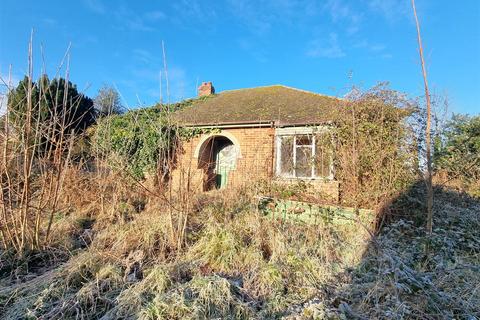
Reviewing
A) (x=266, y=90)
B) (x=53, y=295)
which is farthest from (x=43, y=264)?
(x=266, y=90)

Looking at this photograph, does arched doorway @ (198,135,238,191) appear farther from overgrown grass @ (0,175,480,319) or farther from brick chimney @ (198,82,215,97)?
overgrown grass @ (0,175,480,319)

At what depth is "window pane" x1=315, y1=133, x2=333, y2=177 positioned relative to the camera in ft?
29.7

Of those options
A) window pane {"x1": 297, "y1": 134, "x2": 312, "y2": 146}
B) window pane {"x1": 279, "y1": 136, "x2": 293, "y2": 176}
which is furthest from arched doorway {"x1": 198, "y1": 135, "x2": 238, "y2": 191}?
window pane {"x1": 297, "y1": 134, "x2": 312, "y2": 146}

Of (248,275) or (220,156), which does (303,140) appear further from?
(248,275)

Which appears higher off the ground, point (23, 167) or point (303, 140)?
point (303, 140)

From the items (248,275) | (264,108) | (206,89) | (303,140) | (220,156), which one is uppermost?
Result: (206,89)

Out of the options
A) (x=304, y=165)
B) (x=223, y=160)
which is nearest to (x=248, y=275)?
(x=304, y=165)

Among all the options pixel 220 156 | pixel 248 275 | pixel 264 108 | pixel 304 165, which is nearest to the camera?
pixel 248 275

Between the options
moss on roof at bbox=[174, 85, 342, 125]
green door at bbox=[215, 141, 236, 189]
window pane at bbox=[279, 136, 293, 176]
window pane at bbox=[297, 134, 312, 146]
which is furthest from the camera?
green door at bbox=[215, 141, 236, 189]

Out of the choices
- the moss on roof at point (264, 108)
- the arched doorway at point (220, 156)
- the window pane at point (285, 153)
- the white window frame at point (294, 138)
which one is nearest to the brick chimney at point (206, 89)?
the moss on roof at point (264, 108)

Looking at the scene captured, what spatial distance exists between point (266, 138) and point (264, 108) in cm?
215

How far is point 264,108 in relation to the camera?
13383 mm

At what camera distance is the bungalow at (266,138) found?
9.11 m

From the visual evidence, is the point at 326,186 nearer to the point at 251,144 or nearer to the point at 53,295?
the point at 251,144
